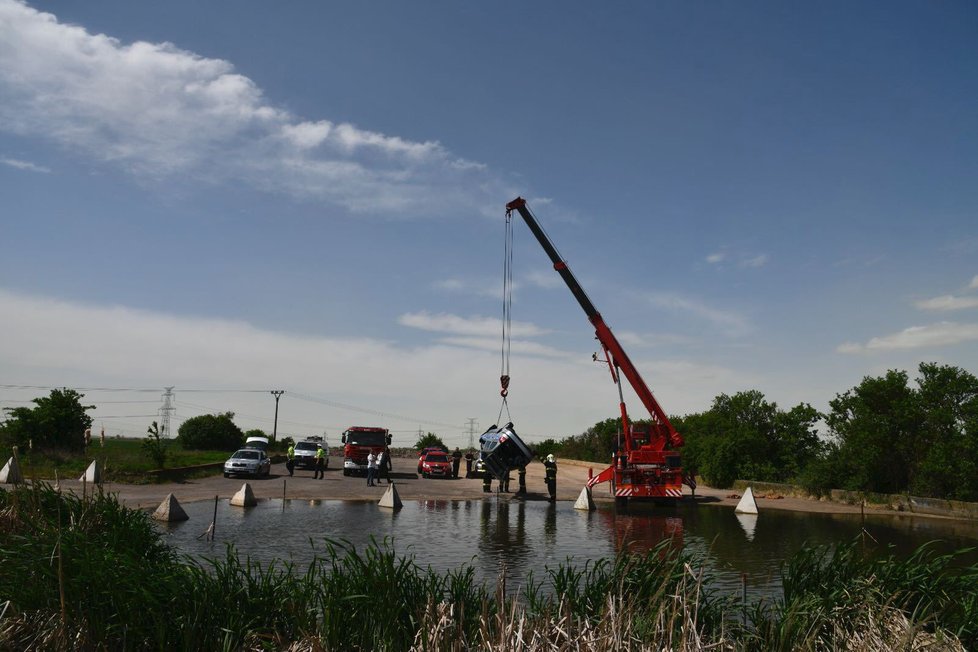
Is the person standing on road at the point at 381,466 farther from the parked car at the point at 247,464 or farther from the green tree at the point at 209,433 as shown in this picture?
the green tree at the point at 209,433

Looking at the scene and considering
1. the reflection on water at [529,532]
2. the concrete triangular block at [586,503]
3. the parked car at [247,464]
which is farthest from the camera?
the parked car at [247,464]

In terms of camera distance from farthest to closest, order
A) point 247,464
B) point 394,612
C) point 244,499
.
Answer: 1. point 247,464
2. point 244,499
3. point 394,612

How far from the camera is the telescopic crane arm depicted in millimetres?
30016

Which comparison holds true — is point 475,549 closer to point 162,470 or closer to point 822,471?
point 162,470

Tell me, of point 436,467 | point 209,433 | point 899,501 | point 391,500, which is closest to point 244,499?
point 391,500

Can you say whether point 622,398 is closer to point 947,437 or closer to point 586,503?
point 586,503

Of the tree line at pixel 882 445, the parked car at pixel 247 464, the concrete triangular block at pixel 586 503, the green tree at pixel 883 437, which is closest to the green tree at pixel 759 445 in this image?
the tree line at pixel 882 445

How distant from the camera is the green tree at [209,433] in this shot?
65.7 m

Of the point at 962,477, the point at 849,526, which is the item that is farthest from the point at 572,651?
the point at 962,477

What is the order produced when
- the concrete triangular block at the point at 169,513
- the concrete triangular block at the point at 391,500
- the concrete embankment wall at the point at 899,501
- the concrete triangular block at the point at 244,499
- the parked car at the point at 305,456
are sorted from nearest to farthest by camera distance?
the concrete triangular block at the point at 169,513
the concrete triangular block at the point at 244,499
the concrete triangular block at the point at 391,500
the concrete embankment wall at the point at 899,501
the parked car at the point at 305,456

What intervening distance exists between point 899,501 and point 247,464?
1134 inches

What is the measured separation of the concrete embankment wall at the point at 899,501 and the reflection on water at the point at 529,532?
76.9 inches

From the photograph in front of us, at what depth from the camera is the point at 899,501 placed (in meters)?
28.1

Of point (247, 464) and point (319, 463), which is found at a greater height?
point (319, 463)
